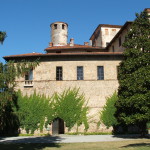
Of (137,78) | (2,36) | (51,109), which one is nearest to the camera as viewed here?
(2,36)

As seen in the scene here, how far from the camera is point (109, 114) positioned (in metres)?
22.8

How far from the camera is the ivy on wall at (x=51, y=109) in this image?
22281mm

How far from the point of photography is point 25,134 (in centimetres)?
2202

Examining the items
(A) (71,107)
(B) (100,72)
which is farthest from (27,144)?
(B) (100,72)

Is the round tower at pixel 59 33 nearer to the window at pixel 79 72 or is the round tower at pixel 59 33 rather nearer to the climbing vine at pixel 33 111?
the window at pixel 79 72

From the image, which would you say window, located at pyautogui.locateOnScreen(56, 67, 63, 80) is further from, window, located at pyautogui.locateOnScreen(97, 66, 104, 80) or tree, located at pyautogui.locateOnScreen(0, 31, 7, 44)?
tree, located at pyautogui.locateOnScreen(0, 31, 7, 44)

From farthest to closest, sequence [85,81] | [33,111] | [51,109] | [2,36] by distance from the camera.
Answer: [85,81], [51,109], [33,111], [2,36]

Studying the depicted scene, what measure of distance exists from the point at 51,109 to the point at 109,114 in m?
5.95

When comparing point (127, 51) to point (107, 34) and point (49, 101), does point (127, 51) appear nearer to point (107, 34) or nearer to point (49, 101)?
point (49, 101)

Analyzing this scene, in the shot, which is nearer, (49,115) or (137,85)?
(137,85)

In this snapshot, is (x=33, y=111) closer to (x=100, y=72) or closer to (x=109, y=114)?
(x=109, y=114)

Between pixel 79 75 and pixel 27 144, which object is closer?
pixel 27 144

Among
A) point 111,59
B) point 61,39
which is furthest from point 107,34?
point 111,59

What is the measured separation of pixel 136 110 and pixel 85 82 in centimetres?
662
